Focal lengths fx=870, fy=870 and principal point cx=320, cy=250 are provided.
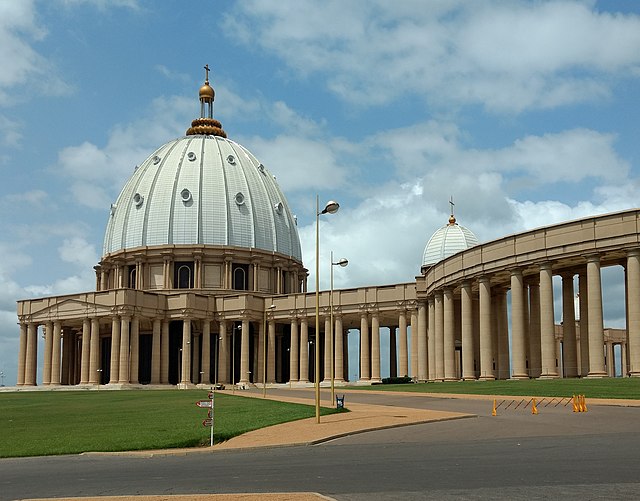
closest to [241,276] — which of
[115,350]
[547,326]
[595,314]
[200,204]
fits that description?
[200,204]

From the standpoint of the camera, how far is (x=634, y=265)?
205ft

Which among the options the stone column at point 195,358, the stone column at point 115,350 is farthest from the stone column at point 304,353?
the stone column at point 115,350

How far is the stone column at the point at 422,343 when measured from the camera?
92312mm

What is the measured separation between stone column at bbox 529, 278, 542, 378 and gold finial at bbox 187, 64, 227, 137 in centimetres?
8031

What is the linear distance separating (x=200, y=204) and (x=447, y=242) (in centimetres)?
4160

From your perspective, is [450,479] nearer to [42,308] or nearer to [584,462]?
[584,462]

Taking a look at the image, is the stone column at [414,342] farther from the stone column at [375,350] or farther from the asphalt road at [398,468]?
the asphalt road at [398,468]

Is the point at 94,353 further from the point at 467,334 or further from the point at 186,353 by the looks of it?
the point at 467,334

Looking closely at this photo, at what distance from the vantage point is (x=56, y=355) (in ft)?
379

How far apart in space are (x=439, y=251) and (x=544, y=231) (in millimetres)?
40932

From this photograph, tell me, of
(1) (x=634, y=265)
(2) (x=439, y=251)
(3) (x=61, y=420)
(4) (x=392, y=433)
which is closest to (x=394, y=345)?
(2) (x=439, y=251)

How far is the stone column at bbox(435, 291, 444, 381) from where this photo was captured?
83812mm

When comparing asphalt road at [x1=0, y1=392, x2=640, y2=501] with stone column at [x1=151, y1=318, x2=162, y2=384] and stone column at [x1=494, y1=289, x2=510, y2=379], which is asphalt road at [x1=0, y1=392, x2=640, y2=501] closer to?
stone column at [x1=494, y1=289, x2=510, y2=379]

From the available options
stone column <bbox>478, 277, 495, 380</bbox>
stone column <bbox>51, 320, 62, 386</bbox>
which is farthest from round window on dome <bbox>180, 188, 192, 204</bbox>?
stone column <bbox>478, 277, 495, 380</bbox>
